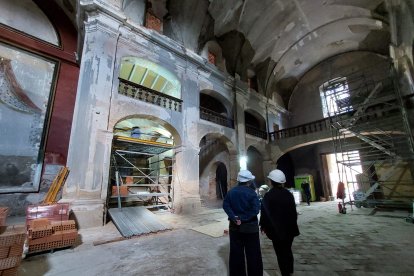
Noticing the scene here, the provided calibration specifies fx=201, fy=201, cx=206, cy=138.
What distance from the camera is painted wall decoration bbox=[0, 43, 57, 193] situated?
7.20 metres

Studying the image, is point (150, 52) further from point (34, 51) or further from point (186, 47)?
point (34, 51)

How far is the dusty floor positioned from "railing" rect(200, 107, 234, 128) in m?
6.30

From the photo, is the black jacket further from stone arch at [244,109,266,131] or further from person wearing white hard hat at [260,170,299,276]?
stone arch at [244,109,266,131]

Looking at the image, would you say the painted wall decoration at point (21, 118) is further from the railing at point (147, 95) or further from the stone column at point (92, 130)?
the railing at point (147, 95)

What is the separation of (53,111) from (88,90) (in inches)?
128

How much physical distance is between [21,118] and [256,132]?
11990 millimetres

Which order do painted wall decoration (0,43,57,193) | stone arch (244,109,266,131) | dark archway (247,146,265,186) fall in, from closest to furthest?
painted wall decoration (0,43,57,193)
dark archway (247,146,265,186)
stone arch (244,109,266,131)

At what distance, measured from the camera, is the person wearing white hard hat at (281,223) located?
8.69 ft

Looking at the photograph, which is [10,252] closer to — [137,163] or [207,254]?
[207,254]

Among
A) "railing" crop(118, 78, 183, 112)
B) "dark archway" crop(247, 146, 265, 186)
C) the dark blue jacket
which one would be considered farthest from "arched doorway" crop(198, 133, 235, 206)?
the dark blue jacket

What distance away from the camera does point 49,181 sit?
26.2 feet

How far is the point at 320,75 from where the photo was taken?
51.4ft

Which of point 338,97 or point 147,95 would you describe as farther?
point 338,97

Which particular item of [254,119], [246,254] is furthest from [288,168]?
[246,254]
